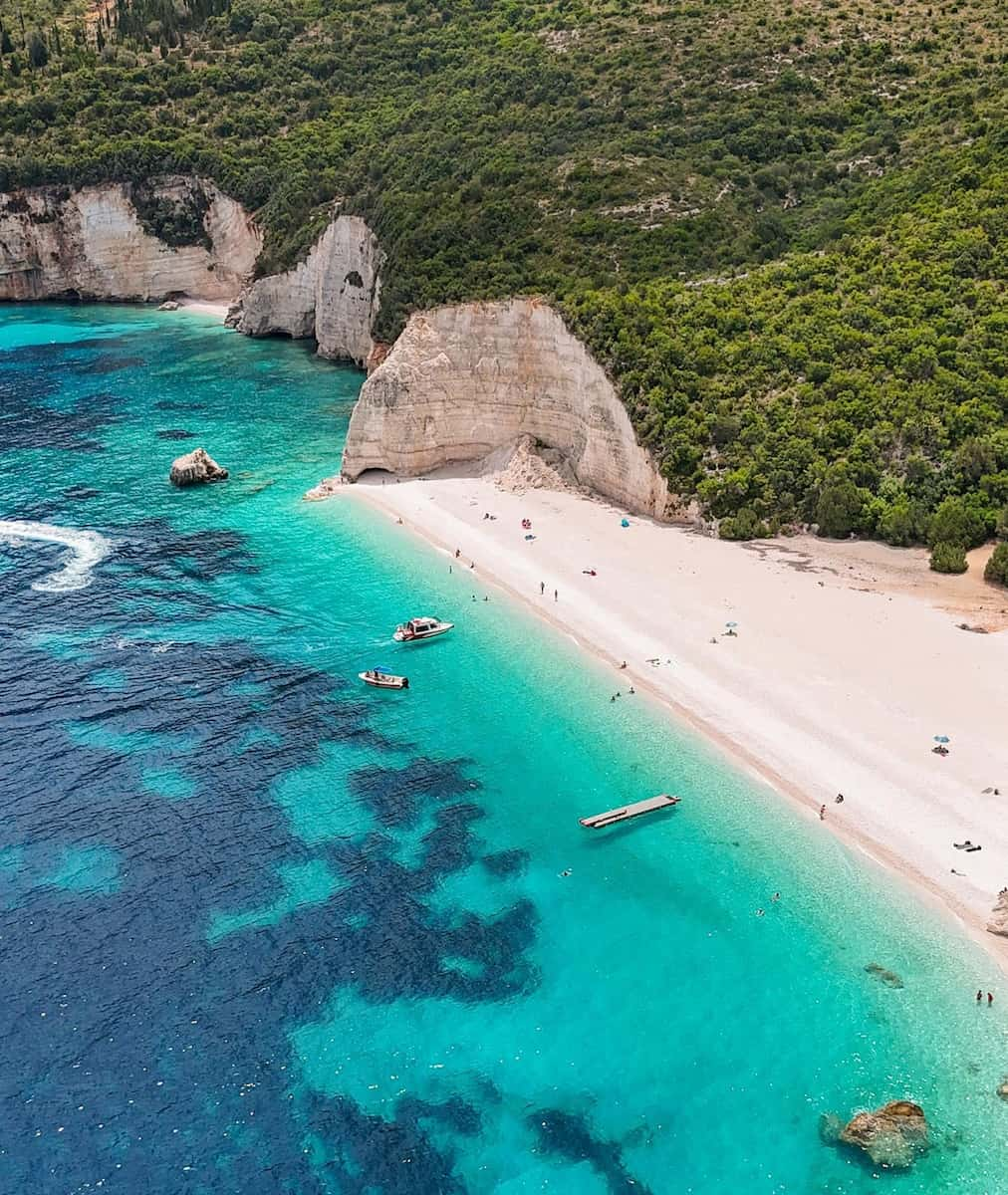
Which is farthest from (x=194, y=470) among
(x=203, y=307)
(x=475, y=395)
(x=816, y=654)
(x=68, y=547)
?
(x=203, y=307)

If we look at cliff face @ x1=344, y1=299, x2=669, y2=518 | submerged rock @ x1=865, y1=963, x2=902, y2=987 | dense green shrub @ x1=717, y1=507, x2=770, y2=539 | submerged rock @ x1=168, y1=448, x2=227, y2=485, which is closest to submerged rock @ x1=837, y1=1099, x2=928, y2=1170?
submerged rock @ x1=865, y1=963, x2=902, y2=987

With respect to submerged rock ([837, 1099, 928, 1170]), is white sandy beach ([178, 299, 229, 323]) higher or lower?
higher

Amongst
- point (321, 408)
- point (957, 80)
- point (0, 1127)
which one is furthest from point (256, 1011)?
point (957, 80)

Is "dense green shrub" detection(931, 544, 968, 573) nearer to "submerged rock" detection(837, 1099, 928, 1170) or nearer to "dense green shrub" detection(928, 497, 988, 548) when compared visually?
"dense green shrub" detection(928, 497, 988, 548)

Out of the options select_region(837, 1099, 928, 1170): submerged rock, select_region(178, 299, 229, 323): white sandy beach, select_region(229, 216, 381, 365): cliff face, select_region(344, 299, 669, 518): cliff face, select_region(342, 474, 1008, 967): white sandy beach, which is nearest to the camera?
select_region(837, 1099, 928, 1170): submerged rock

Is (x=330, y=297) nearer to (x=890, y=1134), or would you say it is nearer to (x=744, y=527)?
(x=744, y=527)

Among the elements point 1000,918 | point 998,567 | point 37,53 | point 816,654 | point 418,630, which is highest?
point 37,53

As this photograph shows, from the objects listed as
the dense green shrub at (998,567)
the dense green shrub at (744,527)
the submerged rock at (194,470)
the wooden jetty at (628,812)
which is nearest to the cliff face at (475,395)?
the submerged rock at (194,470)
